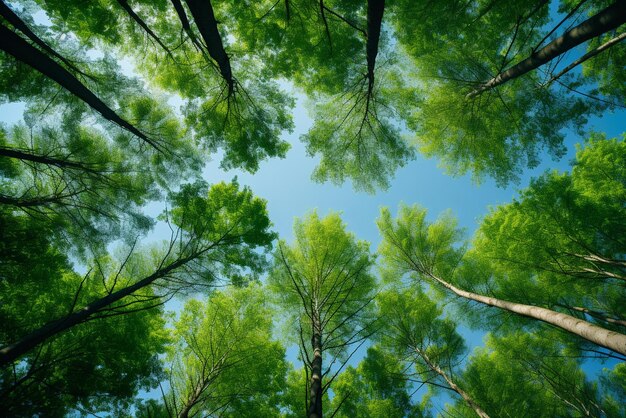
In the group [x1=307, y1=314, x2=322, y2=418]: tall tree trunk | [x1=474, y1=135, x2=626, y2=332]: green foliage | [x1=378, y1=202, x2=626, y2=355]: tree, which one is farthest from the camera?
[x1=378, y1=202, x2=626, y2=355]: tree

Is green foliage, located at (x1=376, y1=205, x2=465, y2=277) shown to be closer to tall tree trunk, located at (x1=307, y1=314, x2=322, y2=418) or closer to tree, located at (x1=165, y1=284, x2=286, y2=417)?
tree, located at (x1=165, y1=284, x2=286, y2=417)

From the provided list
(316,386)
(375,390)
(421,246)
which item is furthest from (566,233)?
(316,386)

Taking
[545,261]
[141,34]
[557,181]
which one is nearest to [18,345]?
[141,34]

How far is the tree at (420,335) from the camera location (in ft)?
26.6

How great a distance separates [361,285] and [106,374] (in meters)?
5.84

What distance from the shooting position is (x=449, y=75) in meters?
6.71

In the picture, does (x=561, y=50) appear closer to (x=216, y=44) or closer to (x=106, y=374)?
(x=216, y=44)

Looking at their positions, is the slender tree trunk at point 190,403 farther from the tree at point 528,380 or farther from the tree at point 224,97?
the tree at point 528,380

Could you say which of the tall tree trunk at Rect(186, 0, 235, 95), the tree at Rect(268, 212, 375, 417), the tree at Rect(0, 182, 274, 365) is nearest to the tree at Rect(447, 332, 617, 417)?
the tree at Rect(268, 212, 375, 417)

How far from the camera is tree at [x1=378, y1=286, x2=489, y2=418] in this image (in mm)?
8109

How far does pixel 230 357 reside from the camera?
6816mm

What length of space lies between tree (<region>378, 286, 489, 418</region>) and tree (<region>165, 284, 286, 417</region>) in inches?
127

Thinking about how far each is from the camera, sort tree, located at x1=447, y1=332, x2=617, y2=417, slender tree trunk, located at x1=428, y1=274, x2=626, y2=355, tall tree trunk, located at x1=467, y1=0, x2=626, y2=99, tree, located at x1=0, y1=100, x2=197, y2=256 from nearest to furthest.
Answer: slender tree trunk, located at x1=428, y1=274, x2=626, y2=355
tall tree trunk, located at x1=467, y1=0, x2=626, y2=99
tree, located at x1=0, y1=100, x2=197, y2=256
tree, located at x1=447, y1=332, x2=617, y2=417

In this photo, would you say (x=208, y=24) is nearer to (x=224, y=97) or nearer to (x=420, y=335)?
(x=224, y=97)
